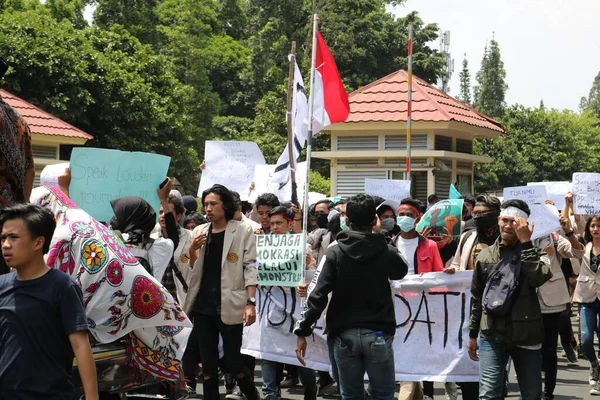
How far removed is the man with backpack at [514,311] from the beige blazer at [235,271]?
1897 millimetres

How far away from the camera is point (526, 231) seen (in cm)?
674

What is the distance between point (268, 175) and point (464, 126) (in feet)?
38.6

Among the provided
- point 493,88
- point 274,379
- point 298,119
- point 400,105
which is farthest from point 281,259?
point 493,88

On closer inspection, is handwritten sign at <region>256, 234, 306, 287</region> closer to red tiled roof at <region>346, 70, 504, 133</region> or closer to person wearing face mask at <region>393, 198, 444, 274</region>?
person wearing face mask at <region>393, 198, 444, 274</region>

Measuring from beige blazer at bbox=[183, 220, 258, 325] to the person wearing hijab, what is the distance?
816mm

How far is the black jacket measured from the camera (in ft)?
20.8

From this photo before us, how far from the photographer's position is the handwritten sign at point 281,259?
8.73m

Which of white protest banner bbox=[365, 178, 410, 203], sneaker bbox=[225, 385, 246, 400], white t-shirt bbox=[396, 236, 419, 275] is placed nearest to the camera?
white t-shirt bbox=[396, 236, 419, 275]

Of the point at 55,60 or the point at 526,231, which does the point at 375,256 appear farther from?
the point at 55,60

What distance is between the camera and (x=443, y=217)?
984 cm

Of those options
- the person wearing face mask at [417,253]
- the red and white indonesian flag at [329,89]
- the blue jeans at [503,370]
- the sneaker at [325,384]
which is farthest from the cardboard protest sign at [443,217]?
the blue jeans at [503,370]

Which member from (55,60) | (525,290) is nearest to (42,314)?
(525,290)

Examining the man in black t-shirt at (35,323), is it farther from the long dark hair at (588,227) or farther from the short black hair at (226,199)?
the long dark hair at (588,227)

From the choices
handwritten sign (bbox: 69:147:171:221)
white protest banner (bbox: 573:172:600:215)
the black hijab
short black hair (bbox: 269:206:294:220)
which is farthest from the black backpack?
white protest banner (bbox: 573:172:600:215)
